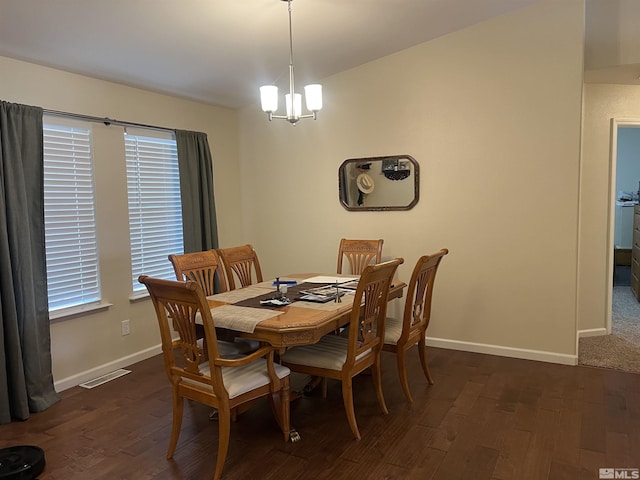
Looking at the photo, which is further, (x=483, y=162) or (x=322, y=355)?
(x=483, y=162)

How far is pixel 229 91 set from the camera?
14.8 feet

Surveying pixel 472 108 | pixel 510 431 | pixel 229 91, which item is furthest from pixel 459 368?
pixel 229 91

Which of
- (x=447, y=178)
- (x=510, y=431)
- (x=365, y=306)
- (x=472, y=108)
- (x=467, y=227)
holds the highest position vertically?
(x=472, y=108)

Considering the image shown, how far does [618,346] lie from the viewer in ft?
13.5

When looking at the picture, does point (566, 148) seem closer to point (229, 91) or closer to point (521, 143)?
point (521, 143)

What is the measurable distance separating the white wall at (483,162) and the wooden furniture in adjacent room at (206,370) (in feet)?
7.09

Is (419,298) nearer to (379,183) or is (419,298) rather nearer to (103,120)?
(379,183)

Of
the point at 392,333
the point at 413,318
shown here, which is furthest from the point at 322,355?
the point at 413,318

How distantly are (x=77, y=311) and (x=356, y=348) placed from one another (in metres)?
2.22

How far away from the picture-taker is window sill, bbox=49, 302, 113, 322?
133 inches

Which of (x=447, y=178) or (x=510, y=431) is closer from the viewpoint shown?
(x=510, y=431)

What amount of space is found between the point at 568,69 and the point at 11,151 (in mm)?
3970

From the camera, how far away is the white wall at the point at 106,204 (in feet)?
10.8

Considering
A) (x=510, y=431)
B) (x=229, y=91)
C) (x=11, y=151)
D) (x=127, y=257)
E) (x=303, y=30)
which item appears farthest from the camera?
(x=229, y=91)
